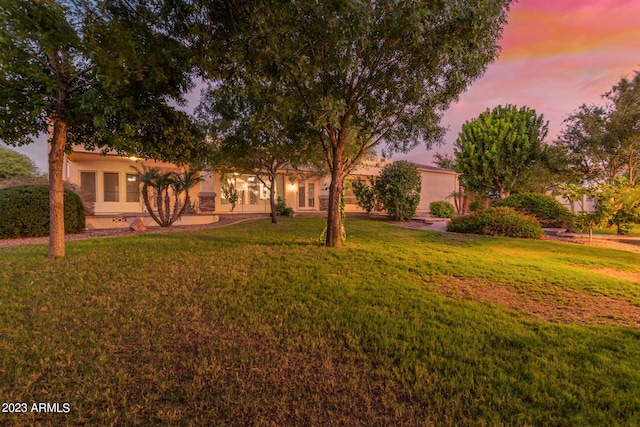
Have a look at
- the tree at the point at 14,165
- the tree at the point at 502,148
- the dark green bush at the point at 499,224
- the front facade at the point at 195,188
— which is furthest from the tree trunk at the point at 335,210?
the tree at the point at 14,165

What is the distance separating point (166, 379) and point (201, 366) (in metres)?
0.29

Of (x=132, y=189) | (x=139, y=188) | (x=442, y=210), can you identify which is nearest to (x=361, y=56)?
(x=442, y=210)

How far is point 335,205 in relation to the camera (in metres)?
7.90

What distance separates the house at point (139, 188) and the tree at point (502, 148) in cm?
597

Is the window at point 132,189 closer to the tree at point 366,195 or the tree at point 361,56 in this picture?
the tree at point 366,195

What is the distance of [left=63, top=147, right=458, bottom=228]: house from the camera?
15.2 meters

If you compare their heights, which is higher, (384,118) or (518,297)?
(384,118)

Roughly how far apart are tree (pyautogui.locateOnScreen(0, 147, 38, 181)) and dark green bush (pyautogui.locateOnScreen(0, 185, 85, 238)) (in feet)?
71.1

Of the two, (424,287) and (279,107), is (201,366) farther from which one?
(279,107)

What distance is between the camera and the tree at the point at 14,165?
82.9ft

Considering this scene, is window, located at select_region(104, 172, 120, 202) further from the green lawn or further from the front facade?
the green lawn

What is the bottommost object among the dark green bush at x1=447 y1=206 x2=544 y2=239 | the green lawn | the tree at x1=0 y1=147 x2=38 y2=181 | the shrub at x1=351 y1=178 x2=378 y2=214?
the green lawn

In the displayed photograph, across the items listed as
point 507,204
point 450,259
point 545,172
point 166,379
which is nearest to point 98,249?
point 166,379

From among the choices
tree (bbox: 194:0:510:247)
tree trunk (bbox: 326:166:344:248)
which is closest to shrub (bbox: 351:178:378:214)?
tree (bbox: 194:0:510:247)
